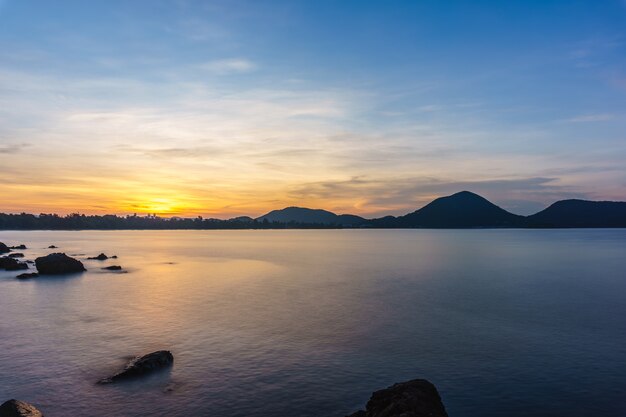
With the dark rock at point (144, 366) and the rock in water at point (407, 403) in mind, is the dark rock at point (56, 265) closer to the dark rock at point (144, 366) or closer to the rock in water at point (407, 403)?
the dark rock at point (144, 366)

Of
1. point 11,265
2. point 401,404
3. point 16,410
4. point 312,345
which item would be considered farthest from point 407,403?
point 11,265

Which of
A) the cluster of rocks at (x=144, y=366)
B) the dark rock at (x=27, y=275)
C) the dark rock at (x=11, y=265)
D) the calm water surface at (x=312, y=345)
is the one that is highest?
the dark rock at (x=11, y=265)

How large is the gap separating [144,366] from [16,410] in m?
6.88

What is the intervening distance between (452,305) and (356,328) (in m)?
13.6

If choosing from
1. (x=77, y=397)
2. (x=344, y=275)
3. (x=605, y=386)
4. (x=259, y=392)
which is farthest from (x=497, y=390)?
(x=344, y=275)

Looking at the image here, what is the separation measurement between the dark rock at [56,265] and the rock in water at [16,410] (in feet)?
176

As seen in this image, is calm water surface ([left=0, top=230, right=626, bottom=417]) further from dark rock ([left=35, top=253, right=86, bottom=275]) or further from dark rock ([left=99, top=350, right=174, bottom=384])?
dark rock ([left=35, top=253, right=86, bottom=275])

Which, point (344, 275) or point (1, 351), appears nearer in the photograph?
point (1, 351)

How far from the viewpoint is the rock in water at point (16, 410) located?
46.5 feet

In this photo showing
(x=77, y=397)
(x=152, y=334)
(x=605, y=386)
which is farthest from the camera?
(x=152, y=334)

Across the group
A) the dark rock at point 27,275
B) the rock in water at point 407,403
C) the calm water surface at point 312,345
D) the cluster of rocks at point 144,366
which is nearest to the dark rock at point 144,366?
the cluster of rocks at point 144,366

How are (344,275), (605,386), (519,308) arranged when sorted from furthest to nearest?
(344,275) → (519,308) → (605,386)

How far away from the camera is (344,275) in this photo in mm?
65625

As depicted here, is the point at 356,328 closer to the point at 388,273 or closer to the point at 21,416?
the point at 21,416
